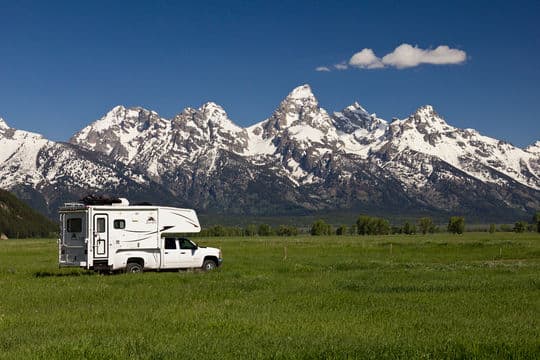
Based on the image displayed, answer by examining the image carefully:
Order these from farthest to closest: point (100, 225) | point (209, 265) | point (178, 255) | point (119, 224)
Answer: point (209, 265), point (178, 255), point (119, 224), point (100, 225)

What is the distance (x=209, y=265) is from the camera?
1645 inches

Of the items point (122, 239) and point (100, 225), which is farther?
point (122, 239)

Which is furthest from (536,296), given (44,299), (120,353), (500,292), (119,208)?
(119,208)

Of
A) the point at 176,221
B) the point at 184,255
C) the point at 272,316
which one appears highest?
the point at 176,221

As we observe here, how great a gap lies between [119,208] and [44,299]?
12.3 m

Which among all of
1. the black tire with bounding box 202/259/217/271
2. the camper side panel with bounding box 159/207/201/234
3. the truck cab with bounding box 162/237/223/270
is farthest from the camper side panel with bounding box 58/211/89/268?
the black tire with bounding box 202/259/217/271

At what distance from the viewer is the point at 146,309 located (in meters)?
24.0

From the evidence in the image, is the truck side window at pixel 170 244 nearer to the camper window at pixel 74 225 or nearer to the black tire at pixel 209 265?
the black tire at pixel 209 265

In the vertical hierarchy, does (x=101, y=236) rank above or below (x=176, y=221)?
below

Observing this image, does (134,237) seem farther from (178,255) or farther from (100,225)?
(178,255)

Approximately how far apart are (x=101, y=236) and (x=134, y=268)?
8.92ft

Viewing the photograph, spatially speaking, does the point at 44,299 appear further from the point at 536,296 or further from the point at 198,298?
the point at 536,296

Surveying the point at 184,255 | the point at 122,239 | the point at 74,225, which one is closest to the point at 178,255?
the point at 184,255

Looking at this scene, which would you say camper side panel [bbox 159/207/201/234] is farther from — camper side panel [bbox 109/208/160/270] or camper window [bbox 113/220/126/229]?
camper window [bbox 113/220/126/229]
